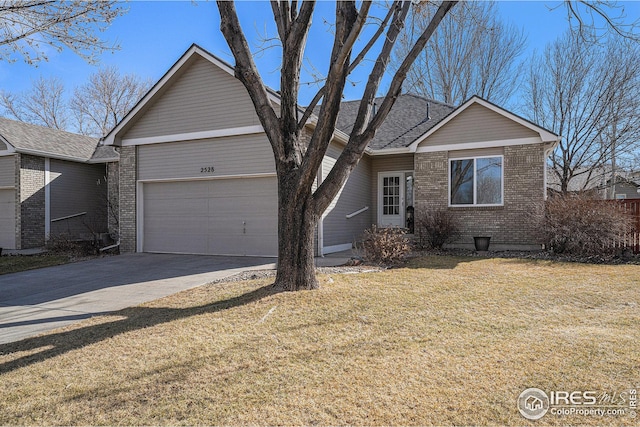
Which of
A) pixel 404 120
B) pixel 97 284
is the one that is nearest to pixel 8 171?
pixel 97 284

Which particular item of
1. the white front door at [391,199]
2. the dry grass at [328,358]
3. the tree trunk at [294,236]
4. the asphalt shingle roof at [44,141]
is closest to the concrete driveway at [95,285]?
the dry grass at [328,358]

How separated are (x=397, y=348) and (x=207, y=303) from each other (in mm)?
3273

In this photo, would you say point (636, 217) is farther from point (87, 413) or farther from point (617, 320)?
point (87, 413)

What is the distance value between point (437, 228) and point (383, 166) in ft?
12.7

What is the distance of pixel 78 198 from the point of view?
17.0 metres

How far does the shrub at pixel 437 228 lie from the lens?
12172 millimetres

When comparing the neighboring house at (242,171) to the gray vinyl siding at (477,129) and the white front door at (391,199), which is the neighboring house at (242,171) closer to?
the gray vinyl siding at (477,129)

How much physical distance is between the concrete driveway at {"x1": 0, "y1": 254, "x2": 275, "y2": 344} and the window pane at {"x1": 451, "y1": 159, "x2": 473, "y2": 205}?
6.51 m

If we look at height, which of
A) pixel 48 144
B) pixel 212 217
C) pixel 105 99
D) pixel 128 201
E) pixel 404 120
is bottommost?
pixel 212 217

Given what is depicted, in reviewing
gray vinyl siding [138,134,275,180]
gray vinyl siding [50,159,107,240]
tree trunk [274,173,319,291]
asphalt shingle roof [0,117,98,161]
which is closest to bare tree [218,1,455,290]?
tree trunk [274,173,319,291]

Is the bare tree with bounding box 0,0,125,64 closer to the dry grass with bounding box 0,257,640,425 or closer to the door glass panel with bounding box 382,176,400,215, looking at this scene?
the dry grass with bounding box 0,257,640,425

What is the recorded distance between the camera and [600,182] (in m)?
22.1

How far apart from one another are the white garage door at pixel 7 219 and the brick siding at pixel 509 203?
50.7 ft

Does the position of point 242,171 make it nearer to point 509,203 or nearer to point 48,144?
point 509,203
